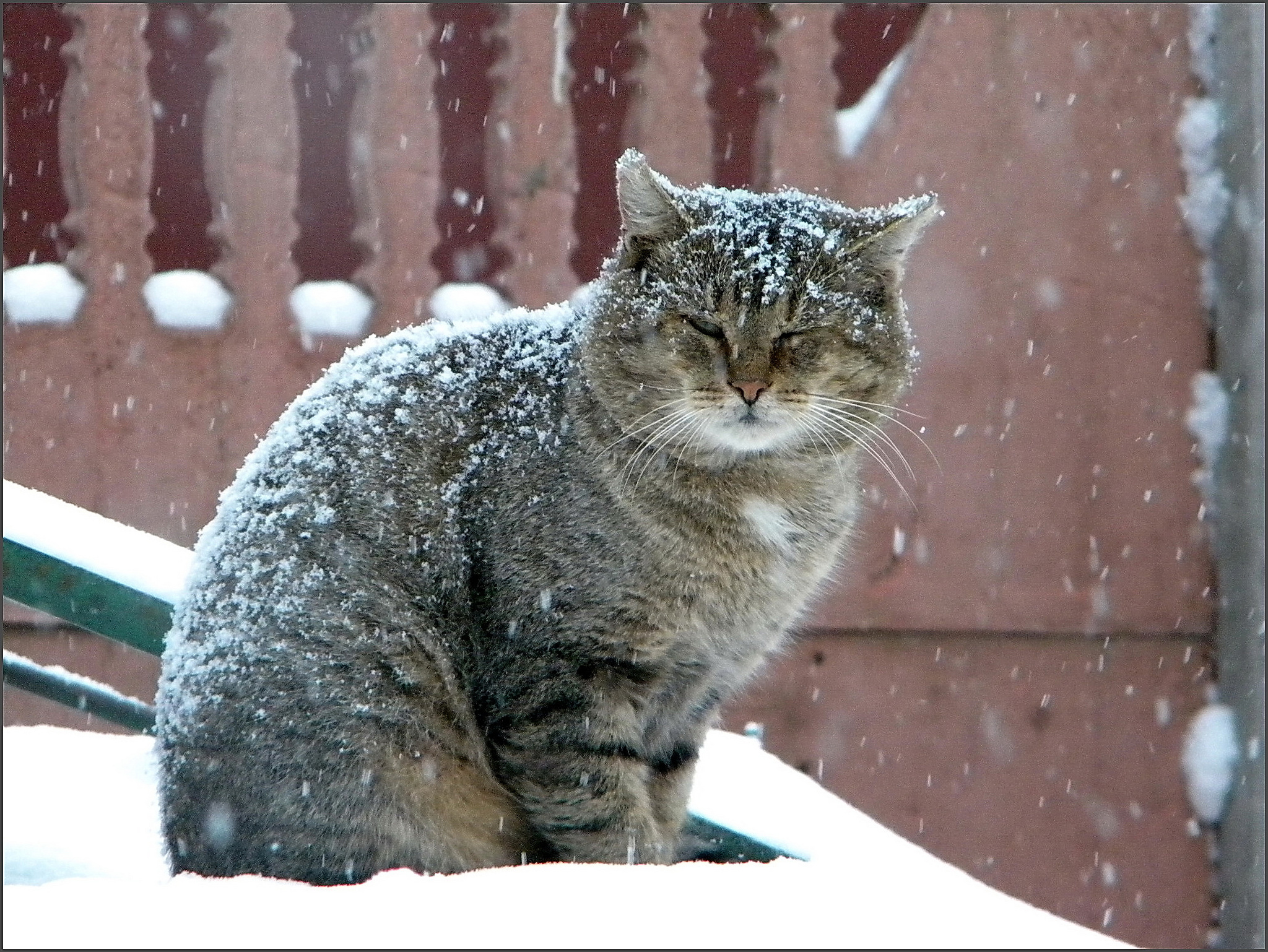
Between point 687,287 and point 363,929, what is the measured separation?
1.23m

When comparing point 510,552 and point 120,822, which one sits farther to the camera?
point 120,822

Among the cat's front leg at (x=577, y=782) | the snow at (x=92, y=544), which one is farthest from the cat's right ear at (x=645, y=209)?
the snow at (x=92, y=544)

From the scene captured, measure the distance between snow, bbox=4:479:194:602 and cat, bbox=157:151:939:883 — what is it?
0.21 m

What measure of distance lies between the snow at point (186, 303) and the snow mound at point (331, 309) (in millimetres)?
251

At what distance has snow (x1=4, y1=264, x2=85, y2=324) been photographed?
4844mm

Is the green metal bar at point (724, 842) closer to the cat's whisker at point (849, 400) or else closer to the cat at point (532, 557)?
the cat at point (532, 557)

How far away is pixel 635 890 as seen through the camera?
1.49 metres

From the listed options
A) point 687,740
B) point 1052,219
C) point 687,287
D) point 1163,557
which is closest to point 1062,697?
point 1163,557

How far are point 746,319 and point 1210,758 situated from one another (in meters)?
4.16

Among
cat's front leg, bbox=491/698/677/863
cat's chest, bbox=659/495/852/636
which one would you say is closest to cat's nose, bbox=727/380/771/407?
cat's chest, bbox=659/495/852/636

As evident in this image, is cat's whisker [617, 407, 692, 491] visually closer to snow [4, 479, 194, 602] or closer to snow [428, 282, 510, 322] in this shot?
snow [4, 479, 194, 602]

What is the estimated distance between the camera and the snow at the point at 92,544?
8.02ft

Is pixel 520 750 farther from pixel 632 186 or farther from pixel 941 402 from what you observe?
pixel 941 402

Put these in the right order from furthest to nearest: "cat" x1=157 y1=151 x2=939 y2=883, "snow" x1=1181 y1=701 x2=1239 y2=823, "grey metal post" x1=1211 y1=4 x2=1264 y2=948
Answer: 1. "snow" x1=1181 y1=701 x2=1239 y2=823
2. "grey metal post" x1=1211 y1=4 x2=1264 y2=948
3. "cat" x1=157 y1=151 x2=939 y2=883
